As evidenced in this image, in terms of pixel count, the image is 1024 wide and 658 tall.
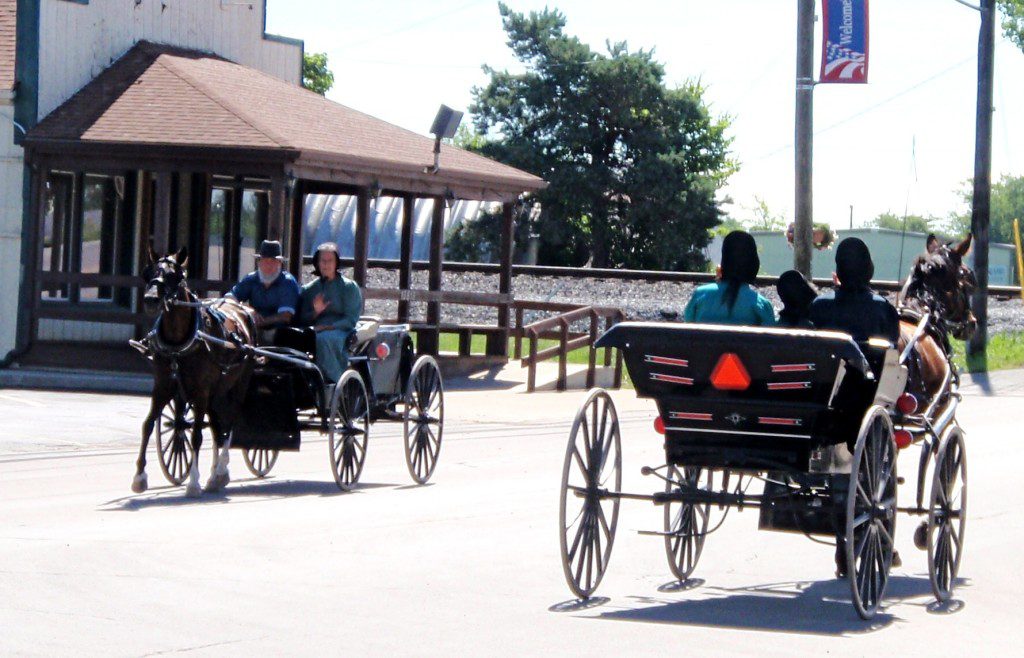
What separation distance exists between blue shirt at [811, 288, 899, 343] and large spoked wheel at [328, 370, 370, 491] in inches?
185

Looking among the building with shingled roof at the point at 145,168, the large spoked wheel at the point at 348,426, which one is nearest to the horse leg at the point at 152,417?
the large spoked wheel at the point at 348,426

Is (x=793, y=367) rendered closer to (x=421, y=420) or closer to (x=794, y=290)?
(x=794, y=290)

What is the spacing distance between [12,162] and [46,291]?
2.02 m

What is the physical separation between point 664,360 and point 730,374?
1.17 feet

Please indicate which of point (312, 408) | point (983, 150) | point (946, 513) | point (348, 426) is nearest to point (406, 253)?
point (983, 150)

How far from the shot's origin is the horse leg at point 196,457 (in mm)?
12414

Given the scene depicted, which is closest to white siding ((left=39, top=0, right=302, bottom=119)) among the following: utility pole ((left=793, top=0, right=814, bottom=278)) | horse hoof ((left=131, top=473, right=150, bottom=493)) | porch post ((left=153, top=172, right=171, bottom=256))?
porch post ((left=153, top=172, right=171, bottom=256))

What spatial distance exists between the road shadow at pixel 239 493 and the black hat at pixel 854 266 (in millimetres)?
5057

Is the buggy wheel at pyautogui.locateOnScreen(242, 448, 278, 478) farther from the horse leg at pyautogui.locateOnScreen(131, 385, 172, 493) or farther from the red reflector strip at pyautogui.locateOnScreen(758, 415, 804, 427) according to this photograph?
the red reflector strip at pyautogui.locateOnScreen(758, 415, 804, 427)

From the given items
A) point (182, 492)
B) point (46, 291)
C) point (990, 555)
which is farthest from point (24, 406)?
point (990, 555)

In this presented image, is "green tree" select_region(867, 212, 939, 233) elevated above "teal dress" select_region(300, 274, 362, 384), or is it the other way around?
"green tree" select_region(867, 212, 939, 233)

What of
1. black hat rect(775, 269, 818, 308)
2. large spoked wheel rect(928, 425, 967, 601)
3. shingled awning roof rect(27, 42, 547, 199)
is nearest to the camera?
large spoked wheel rect(928, 425, 967, 601)

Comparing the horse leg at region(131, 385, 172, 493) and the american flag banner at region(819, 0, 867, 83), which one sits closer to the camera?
the horse leg at region(131, 385, 172, 493)

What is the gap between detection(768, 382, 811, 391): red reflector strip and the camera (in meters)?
8.28
